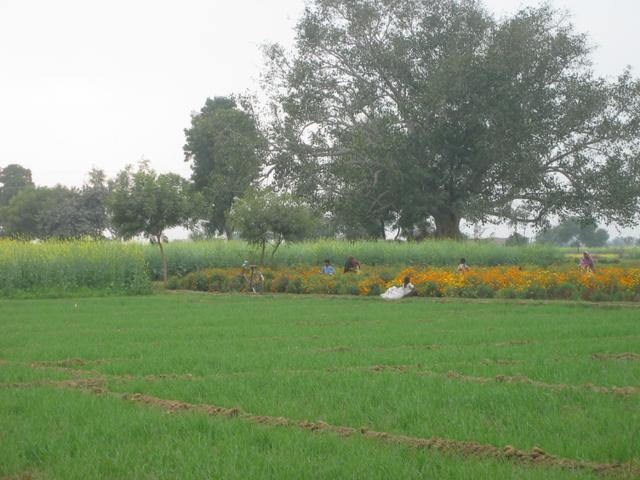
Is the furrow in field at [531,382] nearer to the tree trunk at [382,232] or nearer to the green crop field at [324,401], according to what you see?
the green crop field at [324,401]

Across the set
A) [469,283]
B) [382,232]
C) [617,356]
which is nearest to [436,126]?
[382,232]

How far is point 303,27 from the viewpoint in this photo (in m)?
47.7

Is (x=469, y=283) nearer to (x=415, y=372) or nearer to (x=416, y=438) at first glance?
(x=415, y=372)

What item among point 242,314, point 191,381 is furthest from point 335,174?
point 191,381

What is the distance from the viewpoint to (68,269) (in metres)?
30.8

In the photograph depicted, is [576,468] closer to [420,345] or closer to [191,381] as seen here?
[191,381]

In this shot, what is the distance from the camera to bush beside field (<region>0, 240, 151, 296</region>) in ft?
97.5

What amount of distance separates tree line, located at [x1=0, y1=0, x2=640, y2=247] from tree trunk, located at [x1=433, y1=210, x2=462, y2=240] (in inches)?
3.5

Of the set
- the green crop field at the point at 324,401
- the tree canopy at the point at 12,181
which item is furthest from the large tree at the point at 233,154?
the tree canopy at the point at 12,181

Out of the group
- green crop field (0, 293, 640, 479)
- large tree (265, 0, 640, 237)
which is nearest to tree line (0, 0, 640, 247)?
large tree (265, 0, 640, 237)

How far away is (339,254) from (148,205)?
33.2ft

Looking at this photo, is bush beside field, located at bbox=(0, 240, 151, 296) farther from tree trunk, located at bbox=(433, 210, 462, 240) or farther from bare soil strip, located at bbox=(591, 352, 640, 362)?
bare soil strip, located at bbox=(591, 352, 640, 362)

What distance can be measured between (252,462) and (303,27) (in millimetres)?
44040

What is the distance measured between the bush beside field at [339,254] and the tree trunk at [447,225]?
5043 mm
